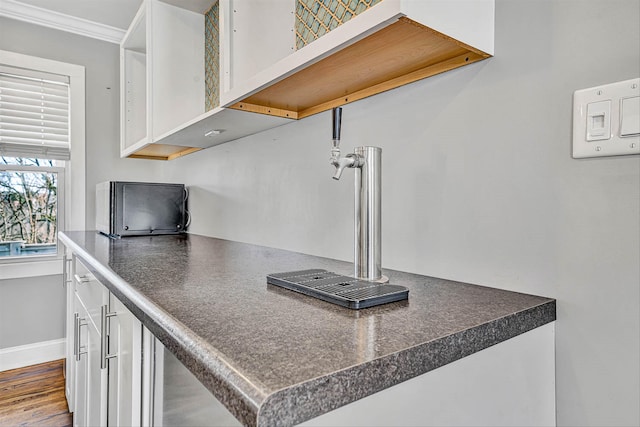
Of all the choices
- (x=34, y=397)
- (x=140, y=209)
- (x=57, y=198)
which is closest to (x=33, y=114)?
(x=57, y=198)

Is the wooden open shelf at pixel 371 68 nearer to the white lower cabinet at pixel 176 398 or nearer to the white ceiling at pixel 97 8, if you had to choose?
the white lower cabinet at pixel 176 398

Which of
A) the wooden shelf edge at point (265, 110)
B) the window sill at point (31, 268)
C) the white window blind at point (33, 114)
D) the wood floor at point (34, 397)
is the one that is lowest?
the wood floor at point (34, 397)

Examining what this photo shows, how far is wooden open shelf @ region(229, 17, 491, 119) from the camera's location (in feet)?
2.48

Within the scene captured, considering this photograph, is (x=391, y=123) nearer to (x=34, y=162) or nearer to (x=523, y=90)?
(x=523, y=90)

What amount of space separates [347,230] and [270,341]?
2.39ft

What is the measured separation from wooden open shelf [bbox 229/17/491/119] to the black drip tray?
1.59ft

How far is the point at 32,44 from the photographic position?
2412mm

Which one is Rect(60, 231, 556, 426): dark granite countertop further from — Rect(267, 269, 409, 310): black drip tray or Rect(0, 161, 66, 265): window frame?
Rect(0, 161, 66, 265): window frame

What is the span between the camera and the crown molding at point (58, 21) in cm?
230

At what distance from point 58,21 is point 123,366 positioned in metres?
2.54

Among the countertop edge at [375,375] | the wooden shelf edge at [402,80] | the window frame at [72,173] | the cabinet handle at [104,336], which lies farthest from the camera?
the window frame at [72,173]

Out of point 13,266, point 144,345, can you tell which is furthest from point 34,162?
point 144,345

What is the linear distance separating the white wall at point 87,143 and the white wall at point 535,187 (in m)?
2.19

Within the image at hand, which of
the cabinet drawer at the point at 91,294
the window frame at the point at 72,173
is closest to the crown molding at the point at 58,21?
the window frame at the point at 72,173
